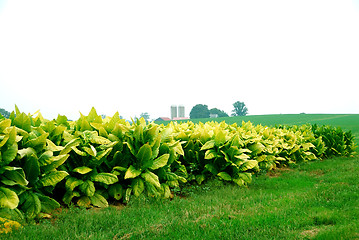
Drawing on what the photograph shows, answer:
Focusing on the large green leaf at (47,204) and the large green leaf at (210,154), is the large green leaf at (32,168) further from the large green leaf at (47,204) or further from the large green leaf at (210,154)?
the large green leaf at (210,154)

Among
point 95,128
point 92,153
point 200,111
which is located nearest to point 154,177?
point 92,153

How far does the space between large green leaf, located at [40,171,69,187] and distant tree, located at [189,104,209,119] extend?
85.9 meters

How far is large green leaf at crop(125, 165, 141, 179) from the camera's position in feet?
13.6

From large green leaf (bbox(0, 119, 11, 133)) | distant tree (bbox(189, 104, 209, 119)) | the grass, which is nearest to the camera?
the grass

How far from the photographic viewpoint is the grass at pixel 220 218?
130 inches

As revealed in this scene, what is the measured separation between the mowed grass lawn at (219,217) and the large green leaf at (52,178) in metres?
0.45

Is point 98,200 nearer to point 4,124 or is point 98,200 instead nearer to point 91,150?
point 91,150

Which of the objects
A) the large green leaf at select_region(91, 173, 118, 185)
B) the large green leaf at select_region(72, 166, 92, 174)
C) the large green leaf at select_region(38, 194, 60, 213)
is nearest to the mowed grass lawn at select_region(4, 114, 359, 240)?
the large green leaf at select_region(38, 194, 60, 213)

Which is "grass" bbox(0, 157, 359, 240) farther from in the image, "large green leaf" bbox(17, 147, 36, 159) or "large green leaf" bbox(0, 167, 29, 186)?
"large green leaf" bbox(17, 147, 36, 159)

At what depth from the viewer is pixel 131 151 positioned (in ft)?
14.6

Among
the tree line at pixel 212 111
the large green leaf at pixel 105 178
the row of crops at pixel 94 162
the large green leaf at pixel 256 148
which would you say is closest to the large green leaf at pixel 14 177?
the row of crops at pixel 94 162

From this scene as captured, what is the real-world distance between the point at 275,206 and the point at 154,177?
6.40 feet

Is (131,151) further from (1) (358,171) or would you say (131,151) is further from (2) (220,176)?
(1) (358,171)

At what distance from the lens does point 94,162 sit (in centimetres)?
427
